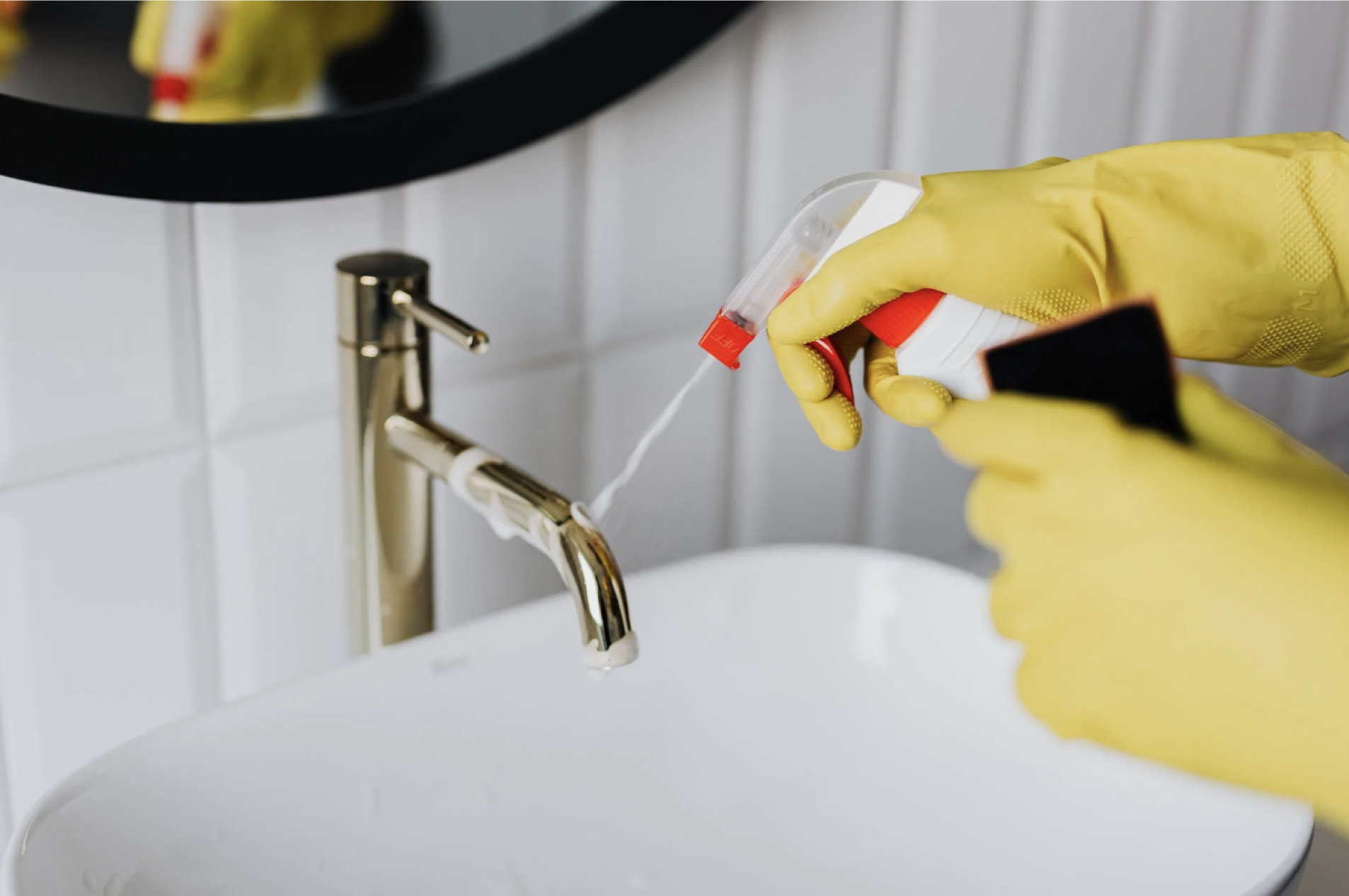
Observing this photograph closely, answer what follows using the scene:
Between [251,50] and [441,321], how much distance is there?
15cm

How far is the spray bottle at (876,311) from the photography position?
0.51 metres

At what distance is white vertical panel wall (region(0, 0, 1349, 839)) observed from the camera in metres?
0.61

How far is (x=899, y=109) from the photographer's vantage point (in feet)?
2.89

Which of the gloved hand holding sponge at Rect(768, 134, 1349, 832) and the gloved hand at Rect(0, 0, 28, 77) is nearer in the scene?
the gloved hand holding sponge at Rect(768, 134, 1349, 832)

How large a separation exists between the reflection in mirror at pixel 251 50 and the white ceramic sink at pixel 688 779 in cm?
25

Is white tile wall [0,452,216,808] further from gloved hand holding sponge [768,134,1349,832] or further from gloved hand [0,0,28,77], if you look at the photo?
gloved hand holding sponge [768,134,1349,832]

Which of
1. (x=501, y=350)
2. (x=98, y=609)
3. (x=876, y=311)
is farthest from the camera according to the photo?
(x=501, y=350)

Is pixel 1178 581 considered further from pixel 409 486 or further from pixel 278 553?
pixel 278 553

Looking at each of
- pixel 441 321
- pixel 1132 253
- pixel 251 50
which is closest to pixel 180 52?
pixel 251 50

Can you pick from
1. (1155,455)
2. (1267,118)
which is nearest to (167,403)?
(1155,455)

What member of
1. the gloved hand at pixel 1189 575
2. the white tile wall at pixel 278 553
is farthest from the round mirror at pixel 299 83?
the gloved hand at pixel 1189 575

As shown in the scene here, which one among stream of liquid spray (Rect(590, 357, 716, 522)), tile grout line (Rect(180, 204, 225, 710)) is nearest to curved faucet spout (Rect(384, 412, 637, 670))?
tile grout line (Rect(180, 204, 225, 710))

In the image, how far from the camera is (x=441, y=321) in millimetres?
571

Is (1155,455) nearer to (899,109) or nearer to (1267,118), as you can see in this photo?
(899,109)
